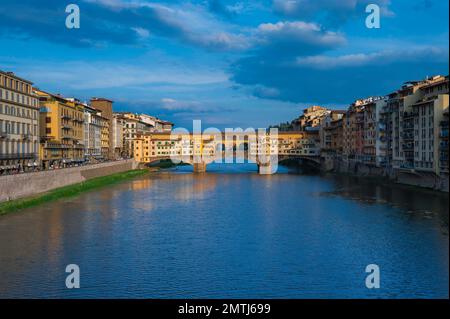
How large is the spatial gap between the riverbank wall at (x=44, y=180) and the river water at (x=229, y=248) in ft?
5.33

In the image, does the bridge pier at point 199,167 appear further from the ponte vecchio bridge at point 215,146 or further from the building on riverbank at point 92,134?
the building on riverbank at point 92,134

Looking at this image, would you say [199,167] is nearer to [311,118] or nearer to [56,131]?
[56,131]

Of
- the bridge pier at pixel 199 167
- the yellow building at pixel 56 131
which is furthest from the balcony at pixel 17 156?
the bridge pier at pixel 199 167

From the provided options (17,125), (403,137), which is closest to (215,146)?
(17,125)

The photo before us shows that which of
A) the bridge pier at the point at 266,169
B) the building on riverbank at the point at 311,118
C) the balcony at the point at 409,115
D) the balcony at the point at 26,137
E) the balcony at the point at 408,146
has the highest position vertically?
the building on riverbank at the point at 311,118

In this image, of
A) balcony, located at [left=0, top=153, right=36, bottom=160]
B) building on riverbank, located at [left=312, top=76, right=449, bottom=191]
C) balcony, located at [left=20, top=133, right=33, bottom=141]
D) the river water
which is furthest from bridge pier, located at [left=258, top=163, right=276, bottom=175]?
the river water

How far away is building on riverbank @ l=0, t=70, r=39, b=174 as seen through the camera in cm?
2988

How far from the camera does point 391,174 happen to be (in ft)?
114

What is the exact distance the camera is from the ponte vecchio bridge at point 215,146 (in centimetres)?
5769

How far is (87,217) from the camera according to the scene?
20891mm

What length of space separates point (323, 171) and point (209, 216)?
34909 mm

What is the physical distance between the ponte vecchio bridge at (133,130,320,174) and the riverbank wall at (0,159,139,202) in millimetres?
13926
